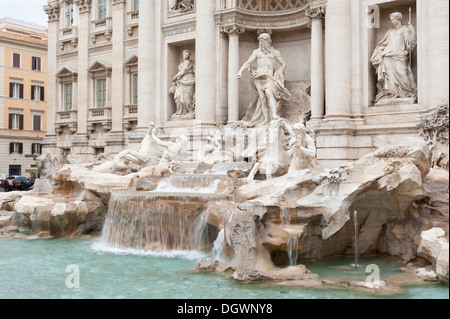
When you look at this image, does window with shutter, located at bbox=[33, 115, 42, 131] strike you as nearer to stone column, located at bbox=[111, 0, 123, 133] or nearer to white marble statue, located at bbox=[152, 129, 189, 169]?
stone column, located at bbox=[111, 0, 123, 133]

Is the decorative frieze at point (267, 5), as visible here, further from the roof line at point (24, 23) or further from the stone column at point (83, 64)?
the roof line at point (24, 23)

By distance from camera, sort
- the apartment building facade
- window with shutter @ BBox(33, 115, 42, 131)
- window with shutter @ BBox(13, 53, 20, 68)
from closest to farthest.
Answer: the apartment building facade < window with shutter @ BBox(13, 53, 20, 68) < window with shutter @ BBox(33, 115, 42, 131)

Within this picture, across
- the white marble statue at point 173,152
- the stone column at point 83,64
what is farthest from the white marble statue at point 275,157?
the stone column at point 83,64

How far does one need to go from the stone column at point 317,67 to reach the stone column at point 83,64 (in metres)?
13.2

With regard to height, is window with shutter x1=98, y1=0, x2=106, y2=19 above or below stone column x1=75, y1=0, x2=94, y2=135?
above

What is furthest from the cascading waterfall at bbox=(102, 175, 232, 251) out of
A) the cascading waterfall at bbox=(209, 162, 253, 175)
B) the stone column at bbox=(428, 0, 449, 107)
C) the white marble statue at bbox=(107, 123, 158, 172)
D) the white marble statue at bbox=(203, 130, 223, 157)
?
the stone column at bbox=(428, 0, 449, 107)

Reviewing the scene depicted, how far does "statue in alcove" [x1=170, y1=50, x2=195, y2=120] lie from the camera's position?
2106cm

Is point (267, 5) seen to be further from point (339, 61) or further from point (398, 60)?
point (398, 60)

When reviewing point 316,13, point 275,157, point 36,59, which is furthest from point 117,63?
point 36,59

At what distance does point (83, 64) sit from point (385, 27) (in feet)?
52.3

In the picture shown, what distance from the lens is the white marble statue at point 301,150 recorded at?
1254 centimetres

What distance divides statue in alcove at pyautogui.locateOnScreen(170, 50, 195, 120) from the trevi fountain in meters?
4.52

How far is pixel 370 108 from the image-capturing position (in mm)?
16016
